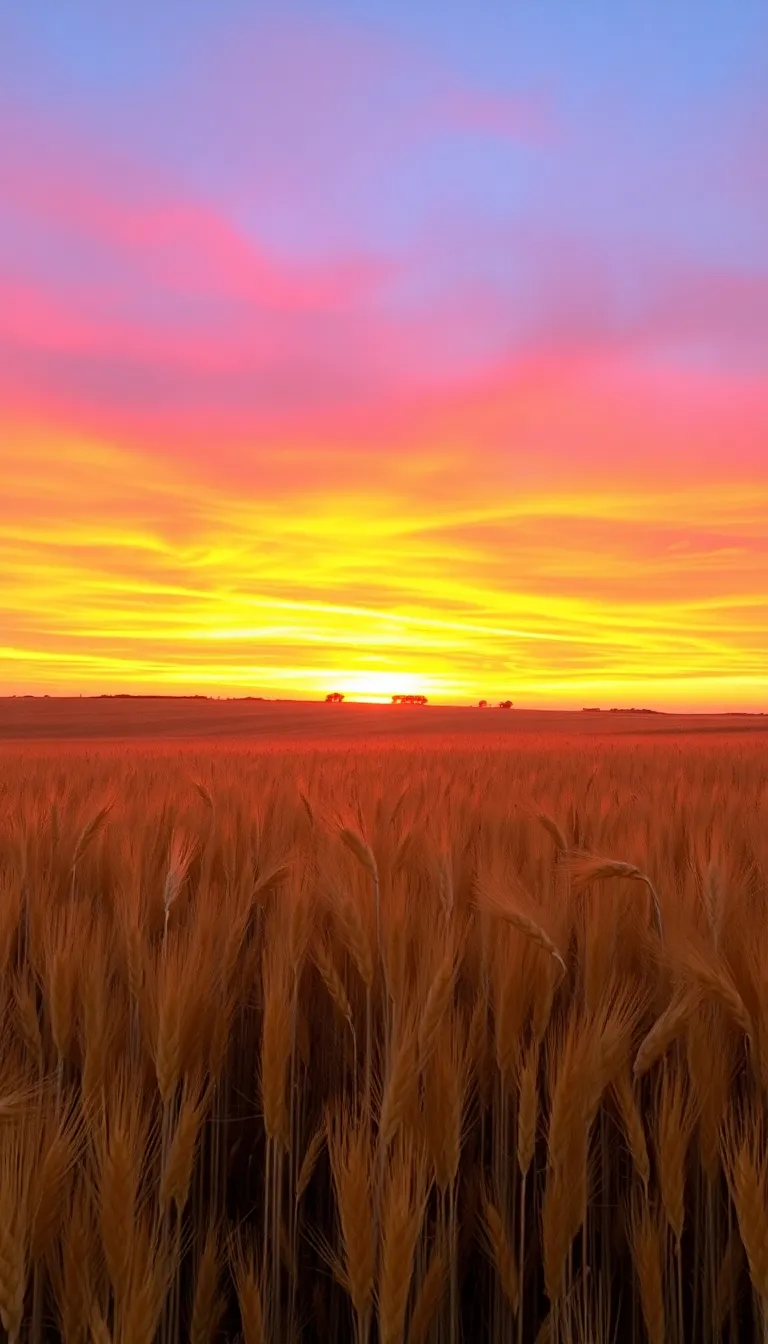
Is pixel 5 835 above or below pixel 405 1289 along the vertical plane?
above

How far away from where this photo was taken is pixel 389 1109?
1189 millimetres

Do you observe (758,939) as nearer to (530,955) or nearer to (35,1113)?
(530,955)

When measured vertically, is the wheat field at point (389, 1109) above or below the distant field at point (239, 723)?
below

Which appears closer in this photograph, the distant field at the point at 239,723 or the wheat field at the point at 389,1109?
the wheat field at the point at 389,1109

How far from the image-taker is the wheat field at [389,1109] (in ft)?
3.64

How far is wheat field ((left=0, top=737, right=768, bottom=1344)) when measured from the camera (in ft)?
3.64

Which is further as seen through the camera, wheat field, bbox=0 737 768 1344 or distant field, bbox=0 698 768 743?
distant field, bbox=0 698 768 743

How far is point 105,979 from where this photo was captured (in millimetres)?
1508

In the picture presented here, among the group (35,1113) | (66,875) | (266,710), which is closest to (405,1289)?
(35,1113)

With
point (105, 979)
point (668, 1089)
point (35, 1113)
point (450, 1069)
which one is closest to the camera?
point (35, 1113)

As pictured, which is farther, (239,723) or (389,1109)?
(239,723)

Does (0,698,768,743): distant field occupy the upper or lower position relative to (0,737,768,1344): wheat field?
upper

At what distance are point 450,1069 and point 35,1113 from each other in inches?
20.8

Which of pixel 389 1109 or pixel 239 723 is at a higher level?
pixel 239 723
